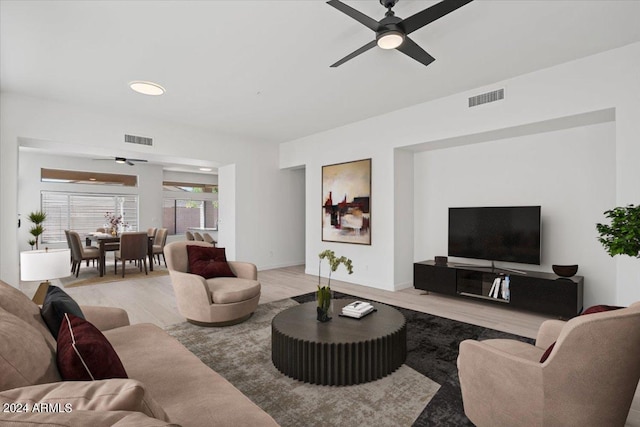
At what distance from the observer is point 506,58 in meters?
3.60

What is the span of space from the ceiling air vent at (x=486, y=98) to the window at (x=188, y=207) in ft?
32.0

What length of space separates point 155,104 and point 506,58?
190 inches

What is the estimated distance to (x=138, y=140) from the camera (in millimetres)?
5676

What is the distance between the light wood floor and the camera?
3928 millimetres

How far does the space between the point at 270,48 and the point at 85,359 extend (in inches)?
125

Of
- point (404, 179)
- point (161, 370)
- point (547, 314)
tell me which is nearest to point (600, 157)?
point (547, 314)

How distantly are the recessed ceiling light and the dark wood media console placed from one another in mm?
4473

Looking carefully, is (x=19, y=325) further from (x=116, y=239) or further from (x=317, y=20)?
(x=116, y=239)

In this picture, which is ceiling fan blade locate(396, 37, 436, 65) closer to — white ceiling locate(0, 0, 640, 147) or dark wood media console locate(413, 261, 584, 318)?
white ceiling locate(0, 0, 640, 147)

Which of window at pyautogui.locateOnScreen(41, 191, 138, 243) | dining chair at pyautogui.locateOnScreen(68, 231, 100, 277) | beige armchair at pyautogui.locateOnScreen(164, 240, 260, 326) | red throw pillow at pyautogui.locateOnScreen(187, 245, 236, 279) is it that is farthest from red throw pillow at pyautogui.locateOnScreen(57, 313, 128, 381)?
window at pyautogui.locateOnScreen(41, 191, 138, 243)

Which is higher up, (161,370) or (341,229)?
(341,229)

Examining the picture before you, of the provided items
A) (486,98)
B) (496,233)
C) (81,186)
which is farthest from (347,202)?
(81,186)

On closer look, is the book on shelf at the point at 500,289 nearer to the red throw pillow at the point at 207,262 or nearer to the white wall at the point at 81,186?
the red throw pillow at the point at 207,262

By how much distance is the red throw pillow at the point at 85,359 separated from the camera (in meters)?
1.12
